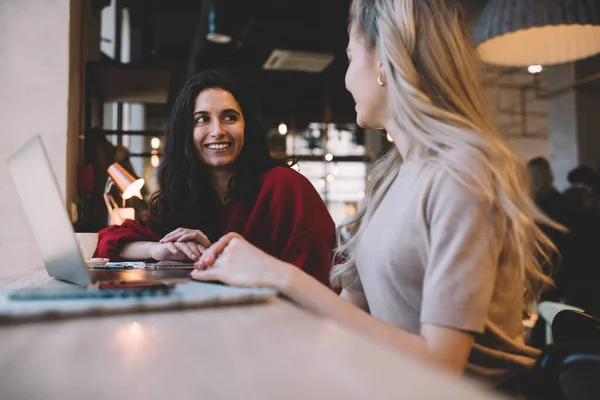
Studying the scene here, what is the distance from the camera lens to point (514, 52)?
8.34 feet

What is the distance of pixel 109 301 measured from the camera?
667 mm

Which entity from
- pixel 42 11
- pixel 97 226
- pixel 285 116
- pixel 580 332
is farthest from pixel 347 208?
pixel 580 332

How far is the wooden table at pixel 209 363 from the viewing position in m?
0.34

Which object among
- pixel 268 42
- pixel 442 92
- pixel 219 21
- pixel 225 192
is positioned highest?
pixel 268 42

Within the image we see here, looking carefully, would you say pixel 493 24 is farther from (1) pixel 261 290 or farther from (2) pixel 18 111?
(2) pixel 18 111

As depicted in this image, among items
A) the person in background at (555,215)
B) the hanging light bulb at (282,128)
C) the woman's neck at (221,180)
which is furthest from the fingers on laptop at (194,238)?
the hanging light bulb at (282,128)

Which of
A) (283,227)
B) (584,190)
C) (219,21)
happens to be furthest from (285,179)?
(219,21)

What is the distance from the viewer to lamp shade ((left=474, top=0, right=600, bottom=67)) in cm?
203

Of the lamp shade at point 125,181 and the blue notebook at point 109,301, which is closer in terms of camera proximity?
the blue notebook at point 109,301

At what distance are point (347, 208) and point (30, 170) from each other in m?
7.41

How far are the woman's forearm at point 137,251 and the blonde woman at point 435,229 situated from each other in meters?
1.01

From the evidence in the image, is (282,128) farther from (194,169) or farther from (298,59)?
(194,169)

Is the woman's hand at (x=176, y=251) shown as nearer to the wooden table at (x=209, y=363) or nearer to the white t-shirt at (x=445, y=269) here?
the white t-shirt at (x=445, y=269)

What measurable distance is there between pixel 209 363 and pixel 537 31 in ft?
8.19
